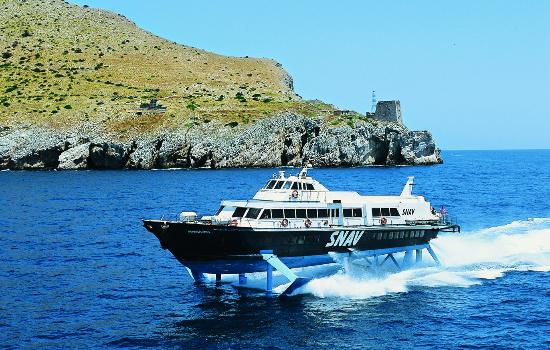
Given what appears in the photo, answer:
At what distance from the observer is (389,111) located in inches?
6934

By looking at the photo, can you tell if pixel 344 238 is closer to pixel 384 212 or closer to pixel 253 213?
pixel 384 212

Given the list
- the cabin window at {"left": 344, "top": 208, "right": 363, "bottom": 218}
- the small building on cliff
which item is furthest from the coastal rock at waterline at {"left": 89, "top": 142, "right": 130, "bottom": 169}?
the cabin window at {"left": 344, "top": 208, "right": 363, "bottom": 218}

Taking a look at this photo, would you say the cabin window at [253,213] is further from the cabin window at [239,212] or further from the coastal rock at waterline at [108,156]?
the coastal rock at waterline at [108,156]


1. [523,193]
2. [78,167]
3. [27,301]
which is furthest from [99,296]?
[78,167]

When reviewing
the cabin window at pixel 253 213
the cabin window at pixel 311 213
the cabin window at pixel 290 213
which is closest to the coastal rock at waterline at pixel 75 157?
the cabin window at pixel 311 213

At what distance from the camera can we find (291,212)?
138 ft

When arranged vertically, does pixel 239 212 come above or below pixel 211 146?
below

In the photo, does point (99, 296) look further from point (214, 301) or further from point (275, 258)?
point (275, 258)

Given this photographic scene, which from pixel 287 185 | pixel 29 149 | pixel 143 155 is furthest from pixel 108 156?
pixel 287 185

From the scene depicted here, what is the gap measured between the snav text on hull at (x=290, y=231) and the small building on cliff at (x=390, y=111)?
5091 inches

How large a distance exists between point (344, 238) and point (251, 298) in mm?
7601

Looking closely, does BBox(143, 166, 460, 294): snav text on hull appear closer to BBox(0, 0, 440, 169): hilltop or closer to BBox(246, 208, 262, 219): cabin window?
BBox(246, 208, 262, 219): cabin window

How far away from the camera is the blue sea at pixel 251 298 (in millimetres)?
31812

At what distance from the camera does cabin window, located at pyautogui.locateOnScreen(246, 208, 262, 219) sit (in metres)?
40.8
